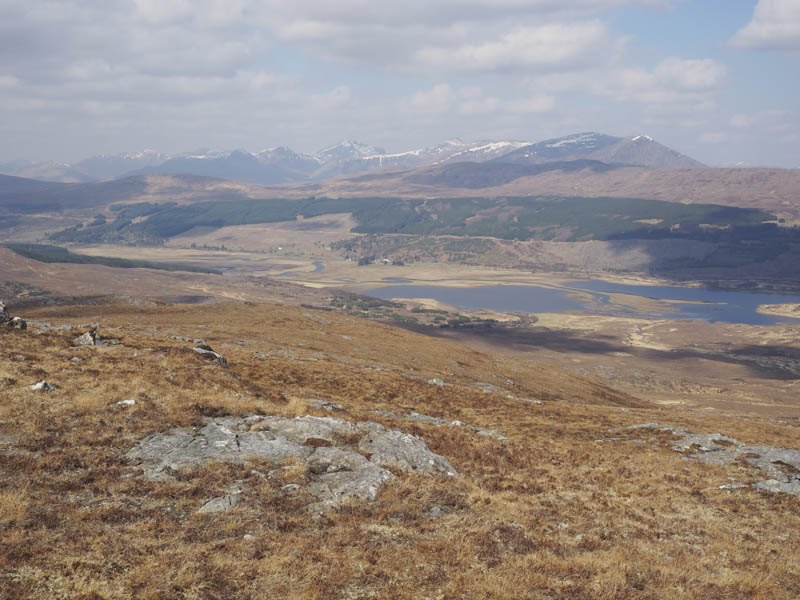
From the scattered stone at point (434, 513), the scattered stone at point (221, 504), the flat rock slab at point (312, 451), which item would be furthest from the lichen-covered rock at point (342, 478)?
the scattered stone at point (221, 504)

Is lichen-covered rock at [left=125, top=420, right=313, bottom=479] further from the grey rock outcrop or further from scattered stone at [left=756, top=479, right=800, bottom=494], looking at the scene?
the grey rock outcrop

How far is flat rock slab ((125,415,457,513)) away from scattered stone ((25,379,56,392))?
6.80 m

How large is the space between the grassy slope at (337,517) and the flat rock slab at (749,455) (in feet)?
4.41

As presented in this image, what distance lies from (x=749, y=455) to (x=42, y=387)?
38148 millimetres

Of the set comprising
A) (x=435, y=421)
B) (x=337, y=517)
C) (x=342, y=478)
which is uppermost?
(x=337, y=517)

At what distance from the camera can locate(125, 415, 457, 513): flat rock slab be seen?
1905cm

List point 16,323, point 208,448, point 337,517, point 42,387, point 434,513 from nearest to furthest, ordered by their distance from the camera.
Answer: point 337,517 → point 434,513 → point 208,448 → point 42,387 → point 16,323

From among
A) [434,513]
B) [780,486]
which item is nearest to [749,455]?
[780,486]

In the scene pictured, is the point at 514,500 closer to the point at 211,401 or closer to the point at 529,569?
the point at 529,569

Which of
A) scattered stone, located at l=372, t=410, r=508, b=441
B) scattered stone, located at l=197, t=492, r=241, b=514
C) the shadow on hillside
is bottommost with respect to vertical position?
the shadow on hillside

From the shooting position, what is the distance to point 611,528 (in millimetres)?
18766

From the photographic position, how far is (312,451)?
22203 millimetres

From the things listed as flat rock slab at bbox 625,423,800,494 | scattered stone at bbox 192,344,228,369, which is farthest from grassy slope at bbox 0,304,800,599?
scattered stone at bbox 192,344,228,369

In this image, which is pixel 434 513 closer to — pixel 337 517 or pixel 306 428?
pixel 337 517
